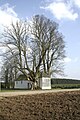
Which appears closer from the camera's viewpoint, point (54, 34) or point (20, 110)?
point (20, 110)

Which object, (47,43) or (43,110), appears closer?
(43,110)

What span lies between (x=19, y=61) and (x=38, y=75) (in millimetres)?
6115

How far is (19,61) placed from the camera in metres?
55.9

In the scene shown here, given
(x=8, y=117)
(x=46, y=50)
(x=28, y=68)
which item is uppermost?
(x=46, y=50)

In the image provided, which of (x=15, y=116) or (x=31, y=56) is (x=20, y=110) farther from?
(x=31, y=56)

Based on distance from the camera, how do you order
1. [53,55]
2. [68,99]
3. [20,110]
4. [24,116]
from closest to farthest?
[24,116] → [20,110] → [68,99] → [53,55]

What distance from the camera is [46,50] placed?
190ft

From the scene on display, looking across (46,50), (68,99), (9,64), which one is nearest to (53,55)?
(46,50)

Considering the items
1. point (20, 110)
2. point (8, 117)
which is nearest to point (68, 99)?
point (20, 110)

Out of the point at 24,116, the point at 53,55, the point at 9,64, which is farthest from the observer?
the point at 53,55

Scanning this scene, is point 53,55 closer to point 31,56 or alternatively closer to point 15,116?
point 31,56

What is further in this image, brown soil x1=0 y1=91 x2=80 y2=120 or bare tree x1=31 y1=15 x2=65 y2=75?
bare tree x1=31 y1=15 x2=65 y2=75

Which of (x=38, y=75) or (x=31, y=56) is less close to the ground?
(x=31, y=56)

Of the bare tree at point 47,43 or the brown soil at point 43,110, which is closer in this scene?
the brown soil at point 43,110
